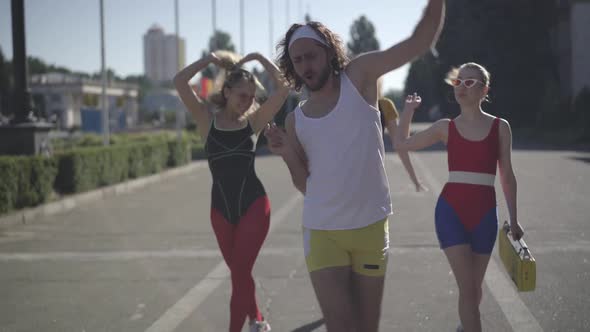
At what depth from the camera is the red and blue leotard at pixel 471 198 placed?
3822mm

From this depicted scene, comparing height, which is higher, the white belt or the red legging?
the white belt

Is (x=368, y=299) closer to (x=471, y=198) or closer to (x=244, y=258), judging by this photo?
(x=471, y=198)

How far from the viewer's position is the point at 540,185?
1412 centimetres

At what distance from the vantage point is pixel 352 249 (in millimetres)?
3043

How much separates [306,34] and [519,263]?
1620 millimetres

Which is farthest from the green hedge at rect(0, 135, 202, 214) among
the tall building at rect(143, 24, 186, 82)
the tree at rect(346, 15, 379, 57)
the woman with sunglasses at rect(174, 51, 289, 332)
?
the tall building at rect(143, 24, 186, 82)

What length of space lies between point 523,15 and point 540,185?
36953 millimetres

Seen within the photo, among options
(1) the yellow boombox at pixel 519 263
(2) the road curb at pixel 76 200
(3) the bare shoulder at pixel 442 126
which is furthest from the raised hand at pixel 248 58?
(2) the road curb at pixel 76 200

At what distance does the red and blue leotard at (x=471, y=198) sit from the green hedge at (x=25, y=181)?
330 inches

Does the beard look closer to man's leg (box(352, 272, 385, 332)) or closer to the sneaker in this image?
man's leg (box(352, 272, 385, 332))

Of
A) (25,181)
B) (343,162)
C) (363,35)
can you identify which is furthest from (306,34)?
(363,35)

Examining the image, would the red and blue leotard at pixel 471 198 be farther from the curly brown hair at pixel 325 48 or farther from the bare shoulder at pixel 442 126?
the curly brown hair at pixel 325 48

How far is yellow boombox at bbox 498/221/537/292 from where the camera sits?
11.4 ft

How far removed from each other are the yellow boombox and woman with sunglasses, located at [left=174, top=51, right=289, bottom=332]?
4.90ft
